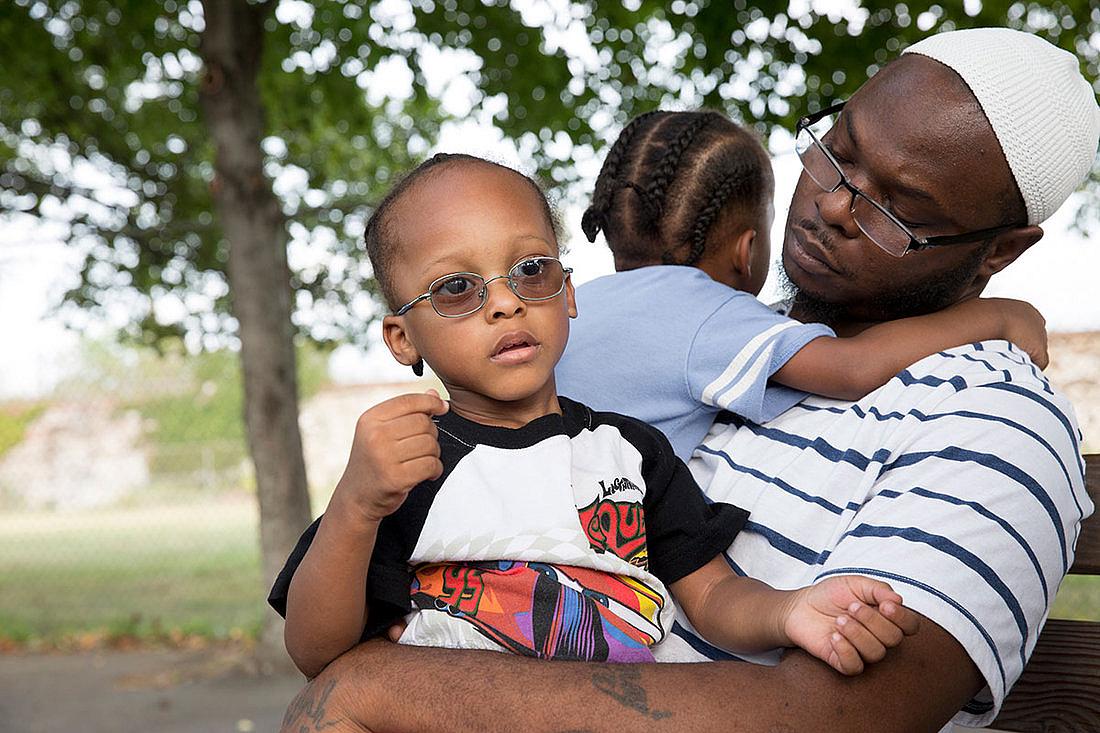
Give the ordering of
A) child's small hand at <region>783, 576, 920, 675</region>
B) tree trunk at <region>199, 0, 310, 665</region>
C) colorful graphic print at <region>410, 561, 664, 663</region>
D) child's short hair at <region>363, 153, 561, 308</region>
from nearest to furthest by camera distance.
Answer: child's small hand at <region>783, 576, 920, 675</region> → colorful graphic print at <region>410, 561, 664, 663</region> → child's short hair at <region>363, 153, 561, 308</region> → tree trunk at <region>199, 0, 310, 665</region>

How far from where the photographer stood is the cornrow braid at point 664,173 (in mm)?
2373

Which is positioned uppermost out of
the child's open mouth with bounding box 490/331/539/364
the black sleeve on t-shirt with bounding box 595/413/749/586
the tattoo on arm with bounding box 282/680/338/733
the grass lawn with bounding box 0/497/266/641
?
the child's open mouth with bounding box 490/331/539/364

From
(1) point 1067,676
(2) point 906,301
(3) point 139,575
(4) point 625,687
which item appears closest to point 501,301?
(4) point 625,687

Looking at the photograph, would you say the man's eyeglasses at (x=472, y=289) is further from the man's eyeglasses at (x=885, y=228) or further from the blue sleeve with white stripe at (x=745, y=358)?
Answer: the man's eyeglasses at (x=885, y=228)

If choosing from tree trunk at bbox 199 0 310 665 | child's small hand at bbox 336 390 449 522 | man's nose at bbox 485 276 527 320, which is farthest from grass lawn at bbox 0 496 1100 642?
child's small hand at bbox 336 390 449 522

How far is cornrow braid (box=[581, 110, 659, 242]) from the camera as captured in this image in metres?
2.48

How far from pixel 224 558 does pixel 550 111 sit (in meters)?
9.54

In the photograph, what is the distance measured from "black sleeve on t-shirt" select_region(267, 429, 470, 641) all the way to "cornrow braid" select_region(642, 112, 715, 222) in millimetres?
841

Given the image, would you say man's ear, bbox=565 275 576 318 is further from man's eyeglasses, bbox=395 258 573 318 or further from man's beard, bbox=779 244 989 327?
man's beard, bbox=779 244 989 327

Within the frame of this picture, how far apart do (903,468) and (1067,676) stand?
0.72 meters

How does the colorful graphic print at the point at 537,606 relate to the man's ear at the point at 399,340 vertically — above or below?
below

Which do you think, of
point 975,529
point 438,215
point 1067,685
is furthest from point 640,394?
point 1067,685

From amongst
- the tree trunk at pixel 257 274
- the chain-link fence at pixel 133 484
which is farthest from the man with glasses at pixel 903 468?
the chain-link fence at pixel 133 484

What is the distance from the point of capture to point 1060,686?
6.95ft
